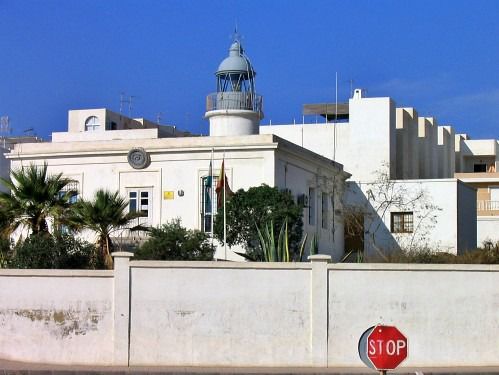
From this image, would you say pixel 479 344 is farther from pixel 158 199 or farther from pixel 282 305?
pixel 158 199

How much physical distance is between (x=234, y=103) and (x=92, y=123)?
70.3 ft

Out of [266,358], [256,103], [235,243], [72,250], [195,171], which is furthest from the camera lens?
[256,103]

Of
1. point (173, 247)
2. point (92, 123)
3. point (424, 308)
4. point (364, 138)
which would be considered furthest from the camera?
point (92, 123)

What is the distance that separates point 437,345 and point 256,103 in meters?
19.4

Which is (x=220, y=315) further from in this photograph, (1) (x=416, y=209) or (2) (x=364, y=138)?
(2) (x=364, y=138)

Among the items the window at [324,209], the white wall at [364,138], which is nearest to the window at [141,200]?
the window at [324,209]

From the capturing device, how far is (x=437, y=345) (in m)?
21.2

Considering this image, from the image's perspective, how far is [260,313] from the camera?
829 inches

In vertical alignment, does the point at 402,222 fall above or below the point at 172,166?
below

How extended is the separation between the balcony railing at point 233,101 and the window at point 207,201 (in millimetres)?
5248

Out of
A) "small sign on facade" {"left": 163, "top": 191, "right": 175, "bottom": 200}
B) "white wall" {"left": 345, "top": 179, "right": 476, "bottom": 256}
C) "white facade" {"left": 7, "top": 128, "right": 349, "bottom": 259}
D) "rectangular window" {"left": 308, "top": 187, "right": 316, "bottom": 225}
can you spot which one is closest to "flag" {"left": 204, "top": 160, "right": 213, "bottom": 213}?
"white facade" {"left": 7, "top": 128, "right": 349, "bottom": 259}

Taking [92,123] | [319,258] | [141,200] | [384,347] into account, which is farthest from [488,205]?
[384,347]

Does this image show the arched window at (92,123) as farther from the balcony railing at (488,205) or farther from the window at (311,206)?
the balcony railing at (488,205)

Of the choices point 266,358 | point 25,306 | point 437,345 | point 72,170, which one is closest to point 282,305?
point 266,358
